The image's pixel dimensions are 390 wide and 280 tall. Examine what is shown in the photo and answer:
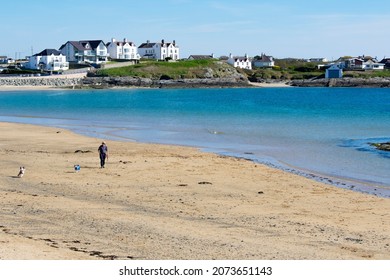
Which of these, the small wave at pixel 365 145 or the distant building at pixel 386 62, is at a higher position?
the distant building at pixel 386 62

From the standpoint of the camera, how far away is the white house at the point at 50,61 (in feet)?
441

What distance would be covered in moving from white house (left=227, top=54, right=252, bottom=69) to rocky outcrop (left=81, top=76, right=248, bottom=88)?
74.4ft

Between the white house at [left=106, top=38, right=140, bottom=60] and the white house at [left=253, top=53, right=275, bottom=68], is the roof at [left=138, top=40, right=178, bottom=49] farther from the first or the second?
the white house at [left=253, top=53, right=275, bottom=68]

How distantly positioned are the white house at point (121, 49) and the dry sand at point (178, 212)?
122220 mm

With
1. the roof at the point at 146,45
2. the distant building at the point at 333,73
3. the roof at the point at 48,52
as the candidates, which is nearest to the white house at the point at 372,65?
the distant building at the point at 333,73

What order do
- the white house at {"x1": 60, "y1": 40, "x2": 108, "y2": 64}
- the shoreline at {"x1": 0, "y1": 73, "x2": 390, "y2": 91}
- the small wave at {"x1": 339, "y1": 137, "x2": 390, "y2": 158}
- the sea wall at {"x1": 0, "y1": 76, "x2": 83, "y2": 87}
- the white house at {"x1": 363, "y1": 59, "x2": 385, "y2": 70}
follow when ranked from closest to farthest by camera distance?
1. the small wave at {"x1": 339, "y1": 137, "x2": 390, "y2": 158}
2. the shoreline at {"x1": 0, "y1": 73, "x2": 390, "y2": 91}
3. the sea wall at {"x1": 0, "y1": 76, "x2": 83, "y2": 87}
4. the white house at {"x1": 60, "y1": 40, "x2": 108, "y2": 64}
5. the white house at {"x1": 363, "y1": 59, "x2": 385, "y2": 70}

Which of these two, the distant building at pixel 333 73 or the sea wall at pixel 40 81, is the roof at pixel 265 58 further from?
the sea wall at pixel 40 81

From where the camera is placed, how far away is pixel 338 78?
14112 cm

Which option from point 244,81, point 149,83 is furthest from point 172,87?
point 244,81

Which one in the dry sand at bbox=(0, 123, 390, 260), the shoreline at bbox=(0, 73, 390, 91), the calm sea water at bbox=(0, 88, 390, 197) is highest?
the shoreline at bbox=(0, 73, 390, 91)

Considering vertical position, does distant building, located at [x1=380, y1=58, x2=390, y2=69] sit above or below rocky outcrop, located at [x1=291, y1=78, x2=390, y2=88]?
above

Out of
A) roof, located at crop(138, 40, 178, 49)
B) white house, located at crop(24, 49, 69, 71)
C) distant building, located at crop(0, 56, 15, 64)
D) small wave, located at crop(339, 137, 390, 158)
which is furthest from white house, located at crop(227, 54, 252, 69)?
small wave, located at crop(339, 137, 390, 158)

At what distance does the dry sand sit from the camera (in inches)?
504

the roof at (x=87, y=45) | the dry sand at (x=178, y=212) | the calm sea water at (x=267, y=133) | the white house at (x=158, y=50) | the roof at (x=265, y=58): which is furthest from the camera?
the roof at (x=265, y=58)
